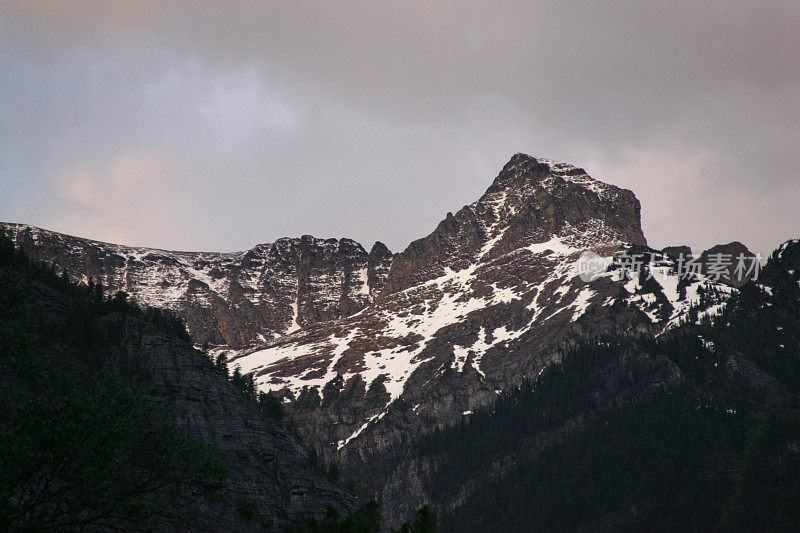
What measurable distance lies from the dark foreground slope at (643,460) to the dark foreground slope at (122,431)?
6807 centimetres

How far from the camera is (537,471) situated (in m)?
178

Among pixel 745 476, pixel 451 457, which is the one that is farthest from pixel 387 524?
pixel 745 476

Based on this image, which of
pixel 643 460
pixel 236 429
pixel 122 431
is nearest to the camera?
pixel 122 431

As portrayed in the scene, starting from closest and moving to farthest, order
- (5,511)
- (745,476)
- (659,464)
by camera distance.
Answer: (5,511) → (745,476) → (659,464)

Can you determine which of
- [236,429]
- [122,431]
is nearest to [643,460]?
[236,429]

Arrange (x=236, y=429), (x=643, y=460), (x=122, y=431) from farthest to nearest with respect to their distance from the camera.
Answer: (x=643, y=460)
(x=236, y=429)
(x=122, y=431)

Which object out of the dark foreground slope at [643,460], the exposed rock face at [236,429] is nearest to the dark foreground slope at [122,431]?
the exposed rock face at [236,429]

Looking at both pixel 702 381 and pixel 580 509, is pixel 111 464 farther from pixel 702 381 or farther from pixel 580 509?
pixel 702 381

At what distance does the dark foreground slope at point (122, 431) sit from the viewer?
120ft

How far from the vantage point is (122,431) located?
124ft

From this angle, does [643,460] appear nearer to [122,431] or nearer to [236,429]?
[236,429]

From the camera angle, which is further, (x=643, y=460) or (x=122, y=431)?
(x=643, y=460)

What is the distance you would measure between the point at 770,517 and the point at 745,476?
13.4 m

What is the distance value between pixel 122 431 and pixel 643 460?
150433 mm
